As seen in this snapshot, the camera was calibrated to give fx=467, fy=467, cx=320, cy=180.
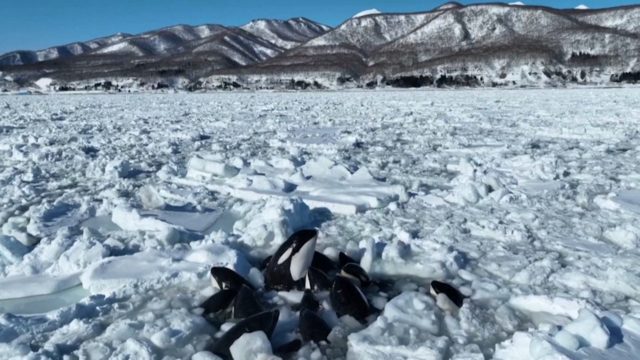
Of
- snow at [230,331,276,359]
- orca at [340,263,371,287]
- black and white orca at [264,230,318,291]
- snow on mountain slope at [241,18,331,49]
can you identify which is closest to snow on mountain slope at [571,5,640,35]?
snow on mountain slope at [241,18,331,49]

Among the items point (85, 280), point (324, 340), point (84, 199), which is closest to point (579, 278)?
point (324, 340)

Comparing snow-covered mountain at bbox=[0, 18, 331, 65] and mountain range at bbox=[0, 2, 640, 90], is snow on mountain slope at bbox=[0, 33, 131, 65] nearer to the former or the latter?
snow-covered mountain at bbox=[0, 18, 331, 65]

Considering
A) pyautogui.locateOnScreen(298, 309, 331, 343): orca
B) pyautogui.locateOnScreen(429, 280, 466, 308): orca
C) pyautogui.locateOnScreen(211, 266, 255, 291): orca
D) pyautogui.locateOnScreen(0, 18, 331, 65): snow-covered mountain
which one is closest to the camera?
pyautogui.locateOnScreen(298, 309, 331, 343): orca

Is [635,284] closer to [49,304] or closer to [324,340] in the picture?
[324,340]

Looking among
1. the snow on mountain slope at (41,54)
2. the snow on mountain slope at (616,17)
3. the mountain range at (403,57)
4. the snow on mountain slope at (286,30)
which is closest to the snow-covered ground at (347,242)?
the mountain range at (403,57)

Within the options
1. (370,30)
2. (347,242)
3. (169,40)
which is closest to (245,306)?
(347,242)

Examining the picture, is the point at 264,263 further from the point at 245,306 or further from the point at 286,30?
the point at 286,30

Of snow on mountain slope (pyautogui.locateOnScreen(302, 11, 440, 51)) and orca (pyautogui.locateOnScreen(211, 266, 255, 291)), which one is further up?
snow on mountain slope (pyautogui.locateOnScreen(302, 11, 440, 51))
